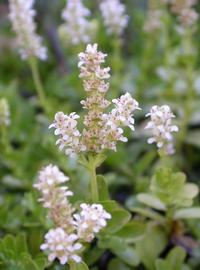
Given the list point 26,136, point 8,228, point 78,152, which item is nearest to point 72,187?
point 8,228

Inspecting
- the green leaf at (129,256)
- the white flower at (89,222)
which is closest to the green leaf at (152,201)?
the green leaf at (129,256)

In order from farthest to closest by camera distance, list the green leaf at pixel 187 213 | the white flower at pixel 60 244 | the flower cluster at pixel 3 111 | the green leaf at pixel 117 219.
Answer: the flower cluster at pixel 3 111, the green leaf at pixel 187 213, the green leaf at pixel 117 219, the white flower at pixel 60 244

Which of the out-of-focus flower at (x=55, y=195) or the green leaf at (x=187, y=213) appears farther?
the green leaf at (x=187, y=213)

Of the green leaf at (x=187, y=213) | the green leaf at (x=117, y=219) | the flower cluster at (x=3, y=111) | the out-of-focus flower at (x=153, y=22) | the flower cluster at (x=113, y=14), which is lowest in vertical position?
the green leaf at (x=117, y=219)

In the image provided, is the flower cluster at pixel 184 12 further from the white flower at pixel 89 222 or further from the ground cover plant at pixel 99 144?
the white flower at pixel 89 222

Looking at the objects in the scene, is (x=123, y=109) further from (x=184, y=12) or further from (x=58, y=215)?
(x=184, y=12)

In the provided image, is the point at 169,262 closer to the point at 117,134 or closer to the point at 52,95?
the point at 117,134

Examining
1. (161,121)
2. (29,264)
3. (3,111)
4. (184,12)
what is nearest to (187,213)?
(161,121)
